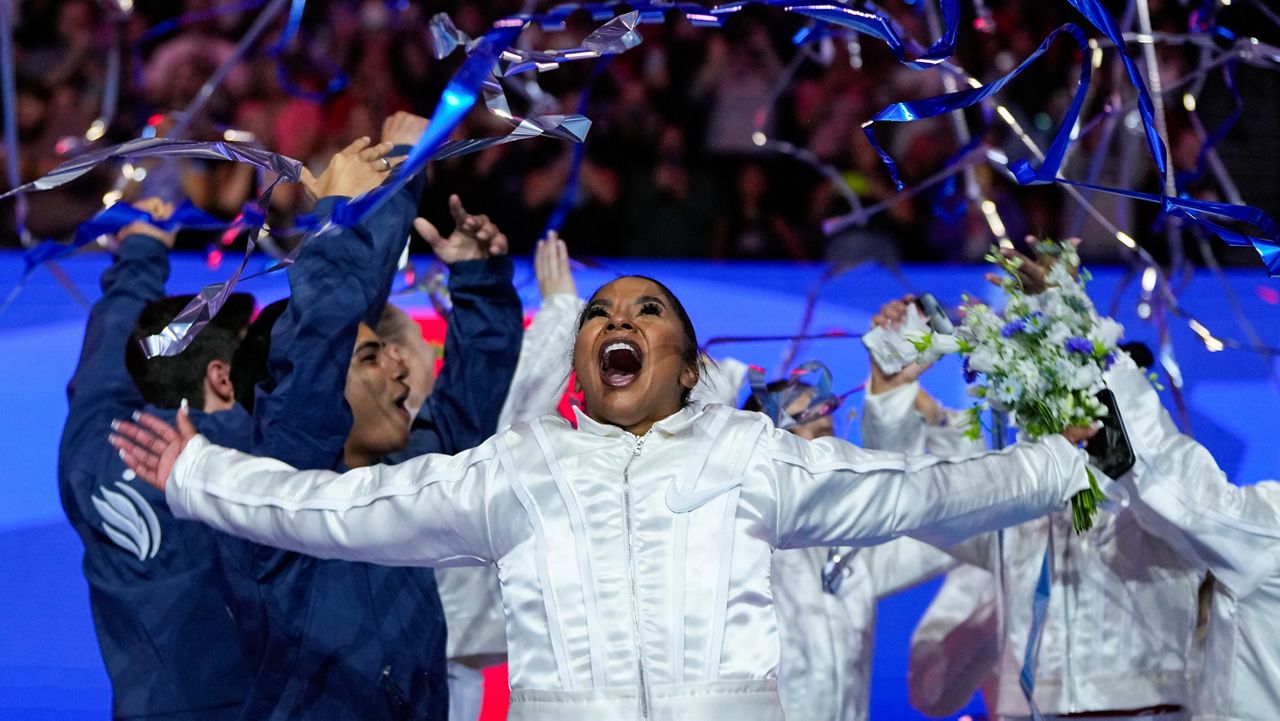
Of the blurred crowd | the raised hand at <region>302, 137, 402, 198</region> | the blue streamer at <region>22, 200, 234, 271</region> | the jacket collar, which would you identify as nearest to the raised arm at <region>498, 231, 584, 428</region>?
the raised hand at <region>302, 137, 402, 198</region>

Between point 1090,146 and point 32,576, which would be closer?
point 32,576

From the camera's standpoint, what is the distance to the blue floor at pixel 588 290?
4.26 m

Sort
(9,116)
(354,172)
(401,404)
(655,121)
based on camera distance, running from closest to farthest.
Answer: (354,172) → (401,404) → (9,116) → (655,121)

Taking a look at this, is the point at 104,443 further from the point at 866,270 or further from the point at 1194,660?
the point at 866,270

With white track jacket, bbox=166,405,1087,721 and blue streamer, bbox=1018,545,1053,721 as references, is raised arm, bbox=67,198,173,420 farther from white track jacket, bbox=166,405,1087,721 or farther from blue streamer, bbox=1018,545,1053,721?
blue streamer, bbox=1018,545,1053,721

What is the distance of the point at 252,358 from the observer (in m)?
3.68

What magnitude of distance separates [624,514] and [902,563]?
57.9 inches

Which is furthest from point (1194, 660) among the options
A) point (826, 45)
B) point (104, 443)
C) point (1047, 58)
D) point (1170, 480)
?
point (1047, 58)

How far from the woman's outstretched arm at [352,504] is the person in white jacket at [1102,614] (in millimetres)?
1334

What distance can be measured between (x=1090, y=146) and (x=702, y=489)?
5744 millimetres

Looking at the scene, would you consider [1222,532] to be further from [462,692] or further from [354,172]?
[354,172]

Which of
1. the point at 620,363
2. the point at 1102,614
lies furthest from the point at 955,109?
the point at 1102,614

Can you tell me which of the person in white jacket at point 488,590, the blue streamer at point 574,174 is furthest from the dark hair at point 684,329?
the blue streamer at point 574,174

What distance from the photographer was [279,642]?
127 inches
